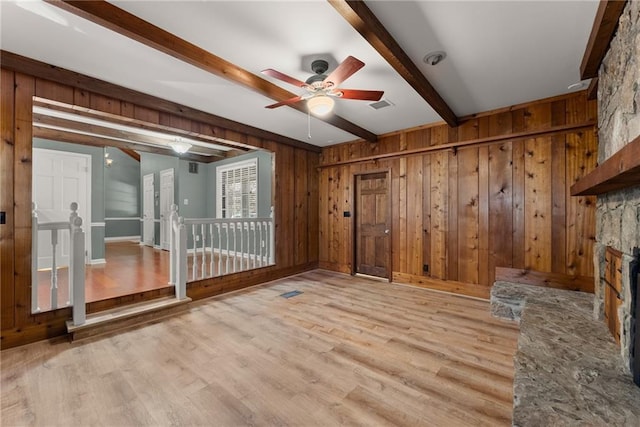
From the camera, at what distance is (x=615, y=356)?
164 cm

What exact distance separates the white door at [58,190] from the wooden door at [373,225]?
5.20 metres

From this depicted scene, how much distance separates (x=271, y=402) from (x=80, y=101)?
11.1 feet

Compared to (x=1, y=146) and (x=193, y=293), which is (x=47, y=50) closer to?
(x=1, y=146)

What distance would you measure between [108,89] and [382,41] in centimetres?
287

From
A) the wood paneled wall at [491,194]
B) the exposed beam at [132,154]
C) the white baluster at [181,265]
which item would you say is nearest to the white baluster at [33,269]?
the white baluster at [181,265]

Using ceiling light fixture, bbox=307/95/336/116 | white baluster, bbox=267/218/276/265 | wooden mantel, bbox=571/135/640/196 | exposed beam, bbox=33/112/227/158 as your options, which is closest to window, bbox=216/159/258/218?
exposed beam, bbox=33/112/227/158

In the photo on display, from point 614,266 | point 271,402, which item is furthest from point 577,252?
point 271,402

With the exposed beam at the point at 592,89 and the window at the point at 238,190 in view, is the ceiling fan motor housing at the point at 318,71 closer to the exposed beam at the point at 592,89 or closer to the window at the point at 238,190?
the exposed beam at the point at 592,89

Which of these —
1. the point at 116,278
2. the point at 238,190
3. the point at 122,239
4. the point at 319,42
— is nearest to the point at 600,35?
the point at 319,42

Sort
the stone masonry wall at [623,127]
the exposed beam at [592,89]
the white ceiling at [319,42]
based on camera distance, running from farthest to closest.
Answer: the exposed beam at [592,89] < the white ceiling at [319,42] < the stone masonry wall at [623,127]

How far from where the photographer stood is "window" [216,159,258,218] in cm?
617

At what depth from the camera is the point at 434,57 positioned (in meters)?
2.34

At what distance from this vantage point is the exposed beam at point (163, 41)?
1709 mm

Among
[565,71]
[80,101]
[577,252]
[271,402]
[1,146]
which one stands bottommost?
[271,402]
